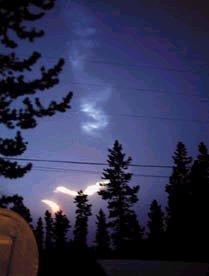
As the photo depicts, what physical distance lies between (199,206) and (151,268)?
29.0m

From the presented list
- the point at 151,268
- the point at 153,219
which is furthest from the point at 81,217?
the point at 151,268

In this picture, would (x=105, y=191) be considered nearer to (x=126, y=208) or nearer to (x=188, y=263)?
(x=126, y=208)

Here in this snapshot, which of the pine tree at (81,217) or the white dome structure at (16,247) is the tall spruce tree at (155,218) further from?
the white dome structure at (16,247)

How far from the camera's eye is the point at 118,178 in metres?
60.7

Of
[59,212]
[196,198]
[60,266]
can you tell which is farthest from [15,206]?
[59,212]

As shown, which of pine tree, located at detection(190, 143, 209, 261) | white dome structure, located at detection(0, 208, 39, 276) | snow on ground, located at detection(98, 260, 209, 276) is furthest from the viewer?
pine tree, located at detection(190, 143, 209, 261)

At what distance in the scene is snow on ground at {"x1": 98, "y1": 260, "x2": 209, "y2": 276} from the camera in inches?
650

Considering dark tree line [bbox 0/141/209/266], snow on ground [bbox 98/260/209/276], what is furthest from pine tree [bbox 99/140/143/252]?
snow on ground [bbox 98/260/209/276]

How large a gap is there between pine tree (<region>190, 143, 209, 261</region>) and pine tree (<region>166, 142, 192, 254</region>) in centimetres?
78

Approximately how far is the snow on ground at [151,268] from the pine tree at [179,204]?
530 cm

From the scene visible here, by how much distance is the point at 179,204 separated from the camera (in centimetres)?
4831

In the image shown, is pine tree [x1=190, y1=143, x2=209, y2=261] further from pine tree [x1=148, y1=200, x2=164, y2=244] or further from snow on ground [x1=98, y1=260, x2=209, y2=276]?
pine tree [x1=148, y1=200, x2=164, y2=244]

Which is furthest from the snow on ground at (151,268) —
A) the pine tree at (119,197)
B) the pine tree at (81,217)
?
the pine tree at (81,217)

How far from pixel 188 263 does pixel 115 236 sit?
1600 inches
